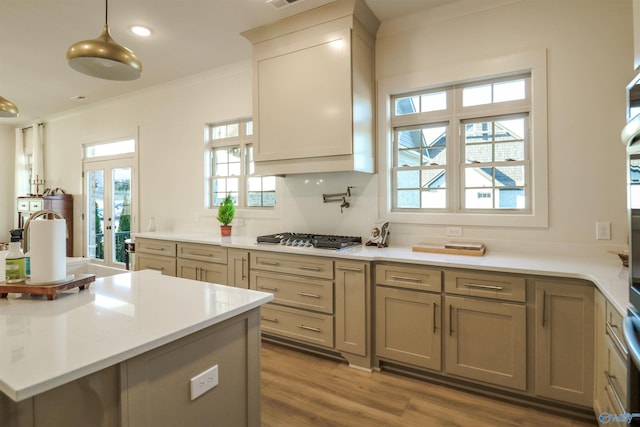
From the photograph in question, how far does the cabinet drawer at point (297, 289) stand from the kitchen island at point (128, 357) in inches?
52.7

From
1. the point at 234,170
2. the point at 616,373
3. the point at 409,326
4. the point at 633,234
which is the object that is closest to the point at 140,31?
the point at 234,170

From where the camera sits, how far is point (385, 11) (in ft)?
9.64

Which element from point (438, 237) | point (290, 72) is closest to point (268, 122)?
point (290, 72)

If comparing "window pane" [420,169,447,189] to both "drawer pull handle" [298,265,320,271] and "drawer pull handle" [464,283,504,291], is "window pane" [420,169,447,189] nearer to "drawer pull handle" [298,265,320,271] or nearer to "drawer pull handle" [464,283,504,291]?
"drawer pull handle" [464,283,504,291]

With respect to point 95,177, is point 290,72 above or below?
above

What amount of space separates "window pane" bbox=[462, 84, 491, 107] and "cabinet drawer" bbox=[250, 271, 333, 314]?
1.91 metres

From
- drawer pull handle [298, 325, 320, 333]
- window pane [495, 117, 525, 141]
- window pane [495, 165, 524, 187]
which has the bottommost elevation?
drawer pull handle [298, 325, 320, 333]

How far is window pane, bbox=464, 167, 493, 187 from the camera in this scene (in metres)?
2.86

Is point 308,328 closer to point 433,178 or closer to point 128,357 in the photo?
point 433,178

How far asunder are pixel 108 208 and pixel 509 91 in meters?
5.77

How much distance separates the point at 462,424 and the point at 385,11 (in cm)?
312

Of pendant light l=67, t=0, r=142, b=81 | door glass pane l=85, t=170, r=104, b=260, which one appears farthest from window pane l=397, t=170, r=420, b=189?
door glass pane l=85, t=170, r=104, b=260

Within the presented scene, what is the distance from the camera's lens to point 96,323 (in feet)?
3.81

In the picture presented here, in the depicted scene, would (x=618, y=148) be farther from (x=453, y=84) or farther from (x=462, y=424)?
(x=462, y=424)
